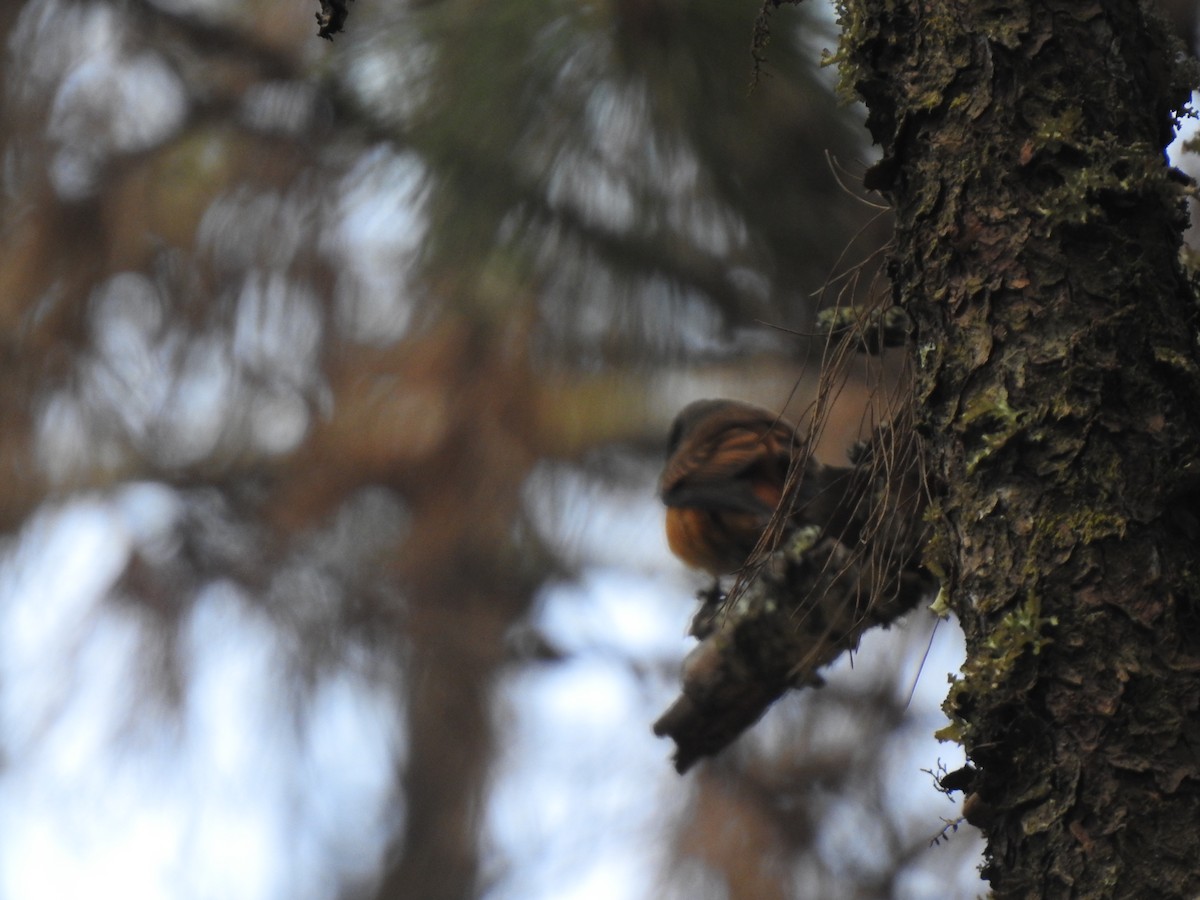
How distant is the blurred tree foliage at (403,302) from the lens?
175 centimetres

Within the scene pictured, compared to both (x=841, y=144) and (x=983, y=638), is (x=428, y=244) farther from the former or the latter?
(x=983, y=638)

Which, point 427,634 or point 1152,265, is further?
point 427,634

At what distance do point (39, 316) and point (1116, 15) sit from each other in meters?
1.82

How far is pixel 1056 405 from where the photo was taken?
27.8 inches

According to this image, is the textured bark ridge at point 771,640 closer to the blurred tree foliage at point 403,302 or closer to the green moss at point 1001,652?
the blurred tree foliage at point 403,302

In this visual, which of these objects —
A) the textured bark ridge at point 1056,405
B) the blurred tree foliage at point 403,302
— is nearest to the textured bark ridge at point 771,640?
the blurred tree foliage at point 403,302

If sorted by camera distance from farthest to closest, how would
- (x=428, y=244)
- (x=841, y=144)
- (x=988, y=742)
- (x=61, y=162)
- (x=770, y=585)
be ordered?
(x=61, y=162), (x=428, y=244), (x=841, y=144), (x=770, y=585), (x=988, y=742)

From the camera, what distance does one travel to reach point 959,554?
746mm

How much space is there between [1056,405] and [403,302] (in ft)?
4.82

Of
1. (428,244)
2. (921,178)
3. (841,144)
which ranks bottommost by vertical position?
(921,178)

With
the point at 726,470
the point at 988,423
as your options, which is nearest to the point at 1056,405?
the point at 988,423

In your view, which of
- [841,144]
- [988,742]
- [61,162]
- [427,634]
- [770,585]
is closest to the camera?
[988,742]

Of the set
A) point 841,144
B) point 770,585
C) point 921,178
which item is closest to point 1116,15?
point 921,178

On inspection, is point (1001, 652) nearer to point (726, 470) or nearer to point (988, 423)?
point (988, 423)
